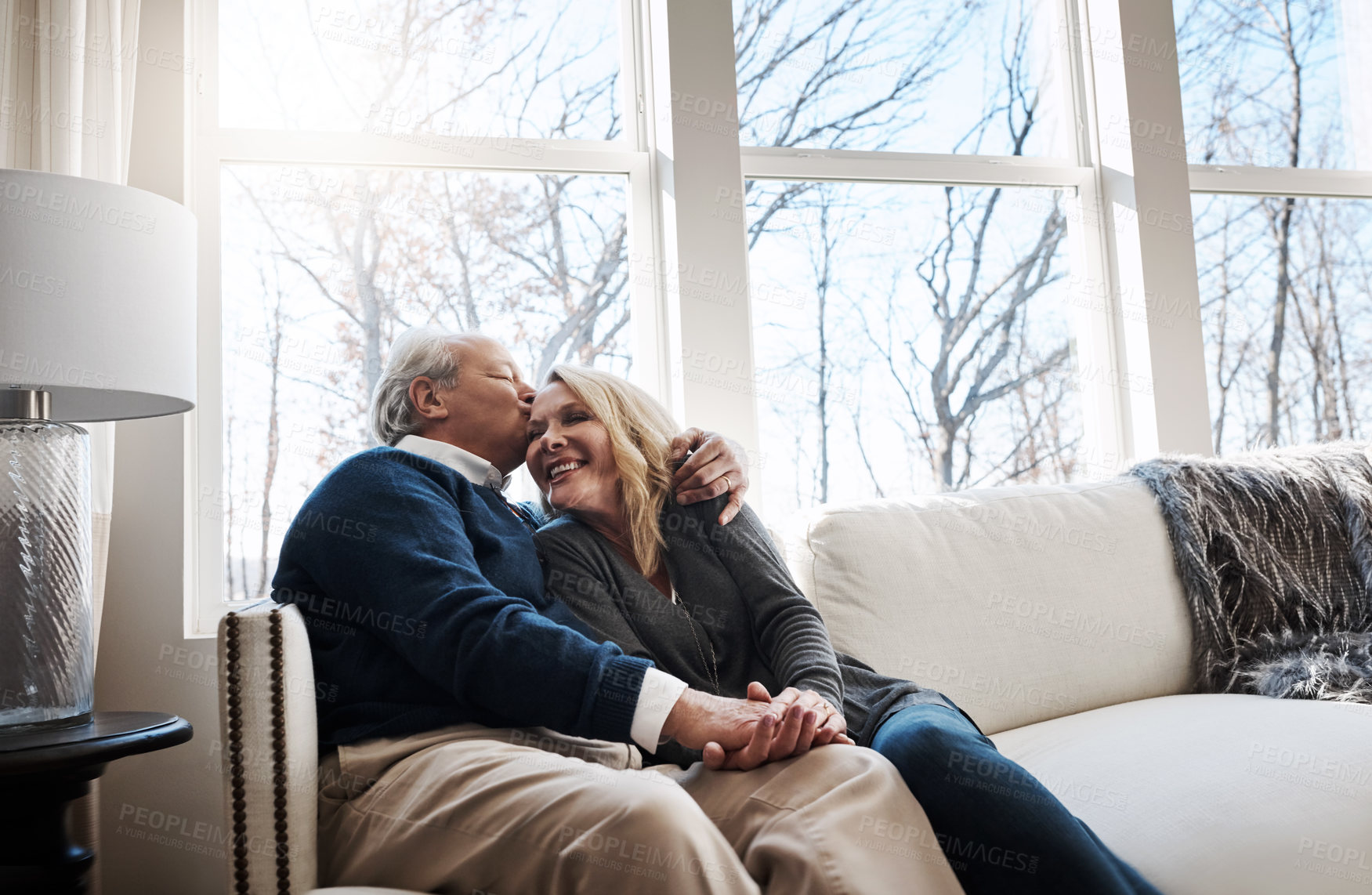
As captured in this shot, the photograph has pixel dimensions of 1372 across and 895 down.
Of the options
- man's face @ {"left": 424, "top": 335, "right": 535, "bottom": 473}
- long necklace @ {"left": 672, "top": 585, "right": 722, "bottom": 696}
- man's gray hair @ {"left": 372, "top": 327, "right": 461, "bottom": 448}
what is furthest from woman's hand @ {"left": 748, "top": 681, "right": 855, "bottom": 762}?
man's gray hair @ {"left": 372, "top": 327, "right": 461, "bottom": 448}

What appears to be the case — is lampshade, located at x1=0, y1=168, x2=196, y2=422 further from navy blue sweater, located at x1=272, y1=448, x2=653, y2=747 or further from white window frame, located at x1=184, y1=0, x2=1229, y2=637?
white window frame, located at x1=184, y1=0, x2=1229, y2=637

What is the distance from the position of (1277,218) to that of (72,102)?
3134 millimetres

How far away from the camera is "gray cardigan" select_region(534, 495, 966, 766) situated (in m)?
1.40

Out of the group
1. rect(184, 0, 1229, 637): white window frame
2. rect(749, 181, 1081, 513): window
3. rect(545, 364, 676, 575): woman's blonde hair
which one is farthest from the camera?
rect(749, 181, 1081, 513): window

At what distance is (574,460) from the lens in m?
1.54

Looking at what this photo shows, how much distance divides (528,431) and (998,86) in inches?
74.5

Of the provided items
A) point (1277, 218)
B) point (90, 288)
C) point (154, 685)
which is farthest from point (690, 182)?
point (1277, 218)

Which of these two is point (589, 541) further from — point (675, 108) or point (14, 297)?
point (675, 108)

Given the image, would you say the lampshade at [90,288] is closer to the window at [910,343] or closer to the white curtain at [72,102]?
the white curtain at [72,102]

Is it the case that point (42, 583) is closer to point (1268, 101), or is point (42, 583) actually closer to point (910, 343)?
point (910, 343)

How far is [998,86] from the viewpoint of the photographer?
275 centimetres

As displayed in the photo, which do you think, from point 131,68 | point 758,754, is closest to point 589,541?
point 758,754

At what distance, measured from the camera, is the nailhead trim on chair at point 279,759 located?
1106 mm

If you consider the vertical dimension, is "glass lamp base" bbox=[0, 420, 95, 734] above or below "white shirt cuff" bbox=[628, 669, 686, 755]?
above
